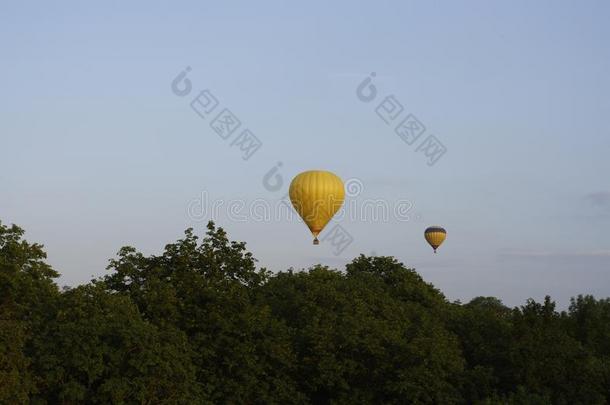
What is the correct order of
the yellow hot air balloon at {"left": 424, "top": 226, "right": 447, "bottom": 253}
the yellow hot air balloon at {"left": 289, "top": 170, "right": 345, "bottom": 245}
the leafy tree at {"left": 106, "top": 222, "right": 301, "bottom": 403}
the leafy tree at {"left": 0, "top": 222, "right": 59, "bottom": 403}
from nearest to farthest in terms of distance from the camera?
the leafy tree at {"left": 0, "top": 222, "right": 59, "bottom": 403} → the leafy tree at {"left": 106, "top": 222, "right": 301, "bottom": 403} → the yellow hot air balloon at {"left": 289, "top": 170, "right": 345, "bottom": 245} → the yellow hot air balloon at {"left": 424, "top": 226, "right": 447, "bottom": 253}

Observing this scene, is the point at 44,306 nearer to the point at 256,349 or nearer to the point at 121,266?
the point at 121,266

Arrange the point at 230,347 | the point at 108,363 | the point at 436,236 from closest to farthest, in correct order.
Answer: the point at 108,363
the point at 230,347
the point at 436,236

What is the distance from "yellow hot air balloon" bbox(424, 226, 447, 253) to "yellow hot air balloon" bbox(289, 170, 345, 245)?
33.1 meters

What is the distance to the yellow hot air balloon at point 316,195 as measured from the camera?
5934cm

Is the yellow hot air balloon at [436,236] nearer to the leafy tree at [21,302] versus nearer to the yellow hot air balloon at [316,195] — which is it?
the yellow hot air balloon at [316,195]

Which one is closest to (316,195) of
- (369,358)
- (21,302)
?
(369,358)

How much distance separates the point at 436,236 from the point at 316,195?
1383 inches

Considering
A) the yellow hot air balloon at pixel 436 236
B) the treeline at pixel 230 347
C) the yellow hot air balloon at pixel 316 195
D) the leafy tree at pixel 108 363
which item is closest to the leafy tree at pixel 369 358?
the treeline at pixel 230 347

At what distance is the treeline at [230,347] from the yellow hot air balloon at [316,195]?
38.0 ft

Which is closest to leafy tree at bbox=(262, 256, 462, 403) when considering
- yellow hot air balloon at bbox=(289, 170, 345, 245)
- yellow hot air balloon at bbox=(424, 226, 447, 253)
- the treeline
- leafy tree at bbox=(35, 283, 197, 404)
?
the treeline

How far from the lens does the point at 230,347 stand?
39.8 m

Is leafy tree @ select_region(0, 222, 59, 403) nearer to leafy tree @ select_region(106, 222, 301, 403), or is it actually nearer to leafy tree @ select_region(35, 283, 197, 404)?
leafy tree @ select_region(35, 283, 197, 404)

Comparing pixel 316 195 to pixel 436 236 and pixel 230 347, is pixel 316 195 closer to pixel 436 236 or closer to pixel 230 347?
pixel 230 347

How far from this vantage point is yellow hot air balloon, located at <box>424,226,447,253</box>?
301ft
